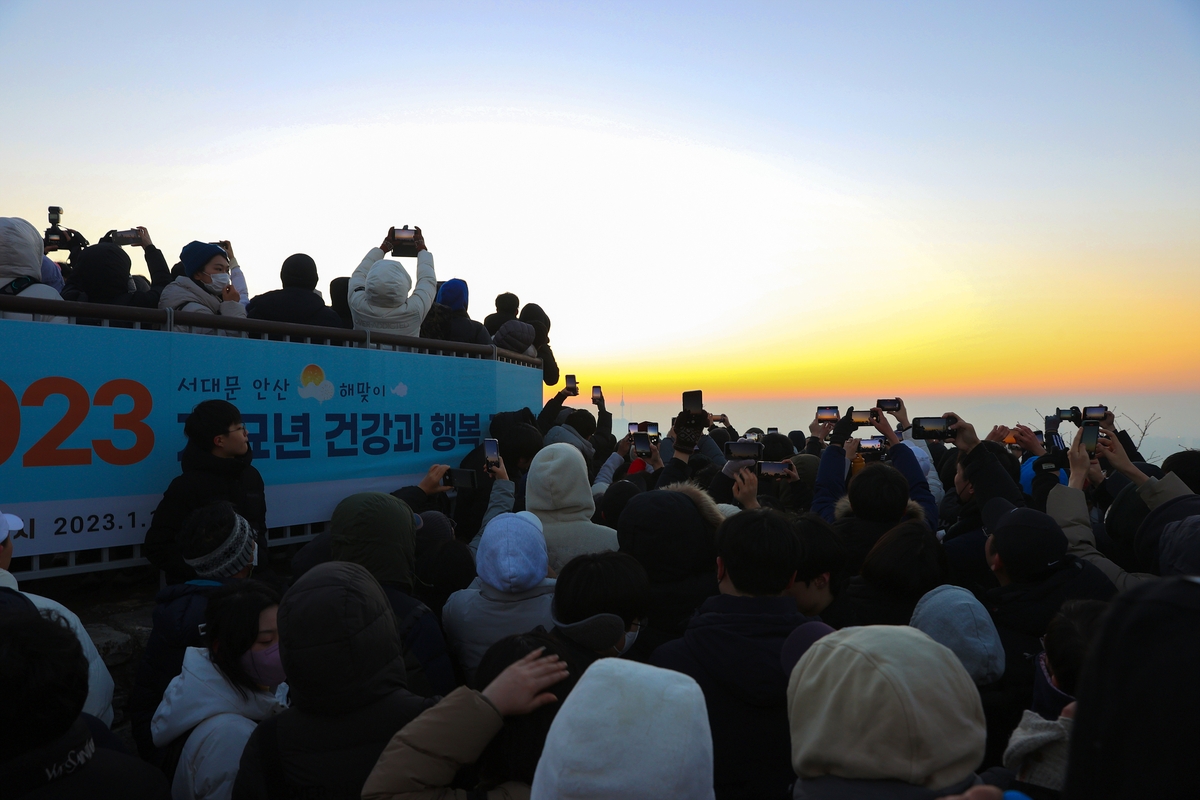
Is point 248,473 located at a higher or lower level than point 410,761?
higher

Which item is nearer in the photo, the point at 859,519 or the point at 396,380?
the point at 859,519

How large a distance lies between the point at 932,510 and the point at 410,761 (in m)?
3.91

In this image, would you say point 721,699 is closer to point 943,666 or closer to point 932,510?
point 943,666

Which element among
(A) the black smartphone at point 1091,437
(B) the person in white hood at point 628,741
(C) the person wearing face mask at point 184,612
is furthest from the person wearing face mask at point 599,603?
(A) the black smartphone at point 1091,437

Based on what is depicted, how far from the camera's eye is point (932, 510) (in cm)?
486

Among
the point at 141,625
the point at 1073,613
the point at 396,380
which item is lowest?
the point at 141,625

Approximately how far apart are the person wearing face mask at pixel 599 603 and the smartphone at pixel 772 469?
2316 mm

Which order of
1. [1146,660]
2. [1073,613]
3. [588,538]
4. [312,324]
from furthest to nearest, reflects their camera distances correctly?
[312,324], [588,538], [1073,613], [1146,660]

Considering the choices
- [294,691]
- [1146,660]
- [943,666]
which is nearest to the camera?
[1146,660]

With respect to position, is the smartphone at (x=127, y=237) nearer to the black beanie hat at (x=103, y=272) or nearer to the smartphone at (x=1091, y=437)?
the black beanie hat at (x=103, y=272)

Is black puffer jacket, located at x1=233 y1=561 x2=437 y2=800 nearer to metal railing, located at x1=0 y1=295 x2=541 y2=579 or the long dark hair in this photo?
the long dark hair

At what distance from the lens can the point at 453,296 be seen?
25.9 feet

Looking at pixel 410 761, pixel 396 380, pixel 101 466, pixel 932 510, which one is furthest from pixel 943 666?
pixel 396 380

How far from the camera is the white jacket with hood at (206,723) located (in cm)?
239
